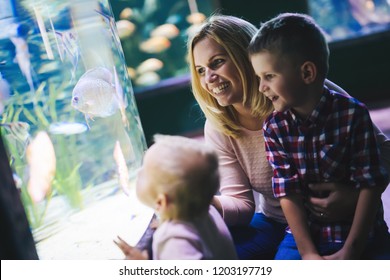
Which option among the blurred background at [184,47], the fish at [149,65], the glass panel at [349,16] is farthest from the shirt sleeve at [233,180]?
the fish at [149,65]

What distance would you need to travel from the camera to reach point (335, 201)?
1168 millimetres

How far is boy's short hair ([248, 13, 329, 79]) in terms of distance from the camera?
1078mm

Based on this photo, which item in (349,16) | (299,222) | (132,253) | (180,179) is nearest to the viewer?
(180,179)

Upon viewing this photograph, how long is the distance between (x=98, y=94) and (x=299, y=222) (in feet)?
2.64

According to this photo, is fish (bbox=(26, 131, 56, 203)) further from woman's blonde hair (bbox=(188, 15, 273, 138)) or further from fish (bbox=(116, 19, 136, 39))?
fish (bbox=(116, 19, 136, 39))

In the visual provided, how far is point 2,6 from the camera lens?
4.44 feet

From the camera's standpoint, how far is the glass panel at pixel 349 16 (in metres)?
5.70

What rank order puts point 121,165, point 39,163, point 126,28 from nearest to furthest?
point 39,163
point 121,165
point 126,28

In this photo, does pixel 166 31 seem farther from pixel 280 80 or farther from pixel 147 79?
pixel 280 80

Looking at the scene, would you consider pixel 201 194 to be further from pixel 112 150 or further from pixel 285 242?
pixel 112 150

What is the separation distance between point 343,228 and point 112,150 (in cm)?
87

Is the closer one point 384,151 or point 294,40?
point 294,40

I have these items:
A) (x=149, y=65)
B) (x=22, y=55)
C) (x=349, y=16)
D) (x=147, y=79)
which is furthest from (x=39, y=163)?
(x=349, y=16)

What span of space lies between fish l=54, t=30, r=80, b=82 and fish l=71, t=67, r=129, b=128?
63 mm
